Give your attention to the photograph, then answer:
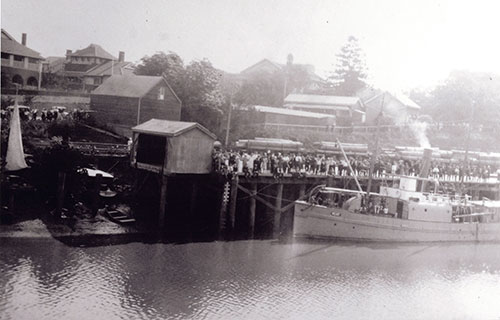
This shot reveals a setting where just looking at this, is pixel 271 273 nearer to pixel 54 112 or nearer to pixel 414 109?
pixel 54 112

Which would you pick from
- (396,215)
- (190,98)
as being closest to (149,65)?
(190,98)

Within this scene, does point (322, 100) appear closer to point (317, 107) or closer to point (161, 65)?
point (317, 107)

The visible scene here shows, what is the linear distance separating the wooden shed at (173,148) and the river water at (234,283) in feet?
15.2

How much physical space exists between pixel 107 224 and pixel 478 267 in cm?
1885

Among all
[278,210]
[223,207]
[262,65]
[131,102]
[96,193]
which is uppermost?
Answer: [262,65]

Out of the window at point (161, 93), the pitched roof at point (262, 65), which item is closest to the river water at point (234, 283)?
the window at point (161, 93)

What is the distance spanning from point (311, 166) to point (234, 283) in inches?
520

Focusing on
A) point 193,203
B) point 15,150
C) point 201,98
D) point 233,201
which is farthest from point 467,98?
point 15,150

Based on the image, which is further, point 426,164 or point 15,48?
point 426,164

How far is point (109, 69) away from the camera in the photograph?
164ft

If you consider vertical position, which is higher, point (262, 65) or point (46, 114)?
point (262, 65)

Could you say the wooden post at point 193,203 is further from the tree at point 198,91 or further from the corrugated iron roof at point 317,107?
the corrugated iron roof at point 317,107

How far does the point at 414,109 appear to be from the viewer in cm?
6569

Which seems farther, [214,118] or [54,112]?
[214,118]
